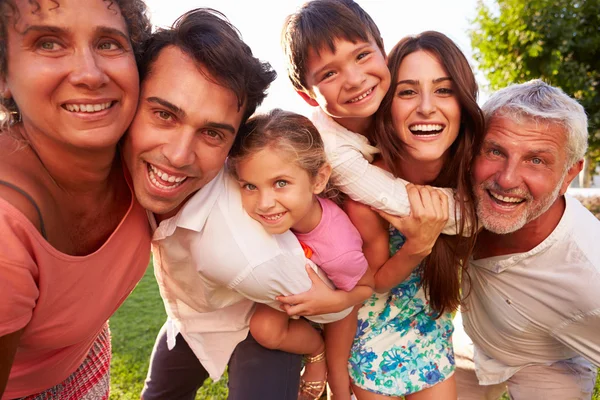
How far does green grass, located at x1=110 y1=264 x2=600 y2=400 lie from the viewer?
13.3 feet

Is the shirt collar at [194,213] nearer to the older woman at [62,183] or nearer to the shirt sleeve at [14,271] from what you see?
the older woman at [62,183]

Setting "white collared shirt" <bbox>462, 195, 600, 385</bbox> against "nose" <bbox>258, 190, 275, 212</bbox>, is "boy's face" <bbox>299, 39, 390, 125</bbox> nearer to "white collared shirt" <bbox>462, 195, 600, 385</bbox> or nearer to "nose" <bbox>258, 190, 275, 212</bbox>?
"nose" <bbox>258, 190, 275, 212</bbox>

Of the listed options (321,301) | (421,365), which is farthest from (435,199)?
(421,365)

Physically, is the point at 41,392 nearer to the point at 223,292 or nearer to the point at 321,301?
the point at 223,292

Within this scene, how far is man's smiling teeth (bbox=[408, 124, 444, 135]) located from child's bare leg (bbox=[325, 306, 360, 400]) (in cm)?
108

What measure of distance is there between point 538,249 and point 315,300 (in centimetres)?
140

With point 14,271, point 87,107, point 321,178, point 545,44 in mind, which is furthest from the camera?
point 545,44

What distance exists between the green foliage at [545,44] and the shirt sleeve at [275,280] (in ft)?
26.4

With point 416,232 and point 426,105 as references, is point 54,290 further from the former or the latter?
point 426,105

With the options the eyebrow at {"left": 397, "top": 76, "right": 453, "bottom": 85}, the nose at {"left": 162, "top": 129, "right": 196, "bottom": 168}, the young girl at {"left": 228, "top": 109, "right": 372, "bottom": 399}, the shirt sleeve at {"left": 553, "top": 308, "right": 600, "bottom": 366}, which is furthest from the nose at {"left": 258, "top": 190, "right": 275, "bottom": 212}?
the shirt sleeve at {"left": 553, "top": 308, "right": 600, "bottom": 366}

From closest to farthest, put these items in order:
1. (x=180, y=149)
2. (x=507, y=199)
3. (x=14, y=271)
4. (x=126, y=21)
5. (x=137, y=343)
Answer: (x=14, y=271), (x=126, y=21), (x=180, y=149), (x=507, y=199), (x=137, y=343)

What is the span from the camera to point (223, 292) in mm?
2512

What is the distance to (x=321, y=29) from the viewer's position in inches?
107

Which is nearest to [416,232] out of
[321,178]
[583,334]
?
[321,178]
